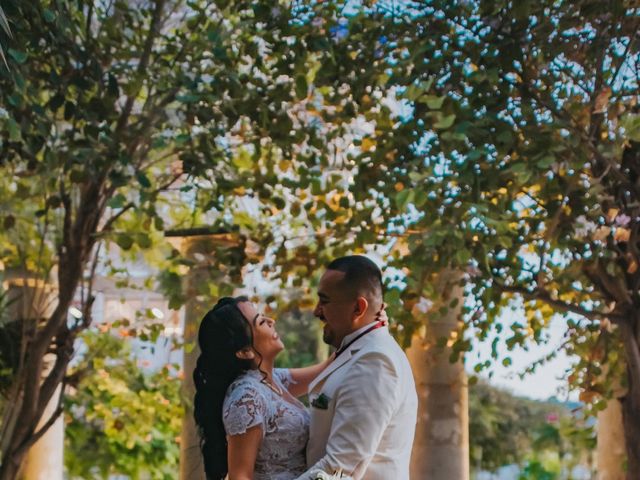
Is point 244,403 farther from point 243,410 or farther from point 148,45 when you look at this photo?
point 148,45

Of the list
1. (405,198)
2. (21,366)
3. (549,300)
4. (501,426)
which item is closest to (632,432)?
(549,300)

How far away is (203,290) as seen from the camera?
4.20 meters

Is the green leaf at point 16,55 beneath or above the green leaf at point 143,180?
above

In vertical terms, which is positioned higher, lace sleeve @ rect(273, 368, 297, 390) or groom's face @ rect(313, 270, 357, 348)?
groom's face @ rect(313, 270, 357, 348)

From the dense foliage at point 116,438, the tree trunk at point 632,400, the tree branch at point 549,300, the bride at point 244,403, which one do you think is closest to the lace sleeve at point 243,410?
the bride at point 244,403

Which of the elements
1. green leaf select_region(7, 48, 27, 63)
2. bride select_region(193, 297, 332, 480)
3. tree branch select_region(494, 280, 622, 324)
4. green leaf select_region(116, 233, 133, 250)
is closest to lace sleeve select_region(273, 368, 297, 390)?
bride select_region(193, 297, 332, 480)

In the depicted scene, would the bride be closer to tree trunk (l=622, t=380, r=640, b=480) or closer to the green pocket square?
the green pocket square

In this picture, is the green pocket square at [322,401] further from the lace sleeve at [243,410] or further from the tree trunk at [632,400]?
the tree trunk at [632,400]

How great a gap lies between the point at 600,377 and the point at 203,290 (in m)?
1.87

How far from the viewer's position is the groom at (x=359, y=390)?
2180 mm

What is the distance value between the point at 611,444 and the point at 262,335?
3.05 m

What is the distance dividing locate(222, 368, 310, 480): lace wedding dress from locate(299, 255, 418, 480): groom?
90 millimetres

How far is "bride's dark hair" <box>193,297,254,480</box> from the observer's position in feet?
8.42

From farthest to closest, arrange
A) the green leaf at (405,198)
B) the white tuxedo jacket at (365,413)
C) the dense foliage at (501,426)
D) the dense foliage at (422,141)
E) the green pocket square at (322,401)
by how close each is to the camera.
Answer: the dense foliage at (501,426), the dense foliage at (422,141), the green leaf at (405,198), the green pocket square at (322,401), the white tuxedo jacket at (365,413)
